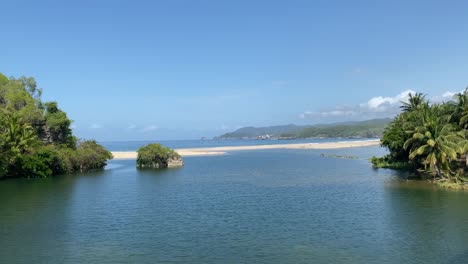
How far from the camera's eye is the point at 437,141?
189 feet

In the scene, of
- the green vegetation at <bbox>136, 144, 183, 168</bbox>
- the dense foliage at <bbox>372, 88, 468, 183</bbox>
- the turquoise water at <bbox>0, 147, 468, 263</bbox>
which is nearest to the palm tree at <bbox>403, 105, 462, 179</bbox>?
the dense foliage at <bbox>372, 88, 468, 183</bbox>

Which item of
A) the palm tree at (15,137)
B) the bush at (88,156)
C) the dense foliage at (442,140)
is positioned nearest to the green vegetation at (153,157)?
the bush at (88,156)

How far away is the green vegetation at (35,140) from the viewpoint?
80.7 meters

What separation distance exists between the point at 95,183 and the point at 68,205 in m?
24.0

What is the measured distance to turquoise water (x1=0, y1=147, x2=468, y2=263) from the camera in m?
30.1

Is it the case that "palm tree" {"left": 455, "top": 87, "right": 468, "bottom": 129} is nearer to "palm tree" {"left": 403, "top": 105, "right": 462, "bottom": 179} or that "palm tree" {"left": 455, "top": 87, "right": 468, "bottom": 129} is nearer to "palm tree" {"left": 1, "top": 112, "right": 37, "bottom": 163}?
"palm tree" {"left": 403, "top": 105, "right": 462, "bottom": 179}

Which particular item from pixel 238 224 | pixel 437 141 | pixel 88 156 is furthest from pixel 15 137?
pixel 437 141

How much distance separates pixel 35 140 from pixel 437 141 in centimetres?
8161

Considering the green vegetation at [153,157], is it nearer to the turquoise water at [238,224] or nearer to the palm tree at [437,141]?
the turquoise water at [238,224]

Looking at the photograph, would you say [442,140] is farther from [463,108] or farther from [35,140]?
[35,140]

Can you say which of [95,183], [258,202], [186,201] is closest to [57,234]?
[186,201]

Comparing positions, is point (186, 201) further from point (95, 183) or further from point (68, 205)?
point (95, 183)

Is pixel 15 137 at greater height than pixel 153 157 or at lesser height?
greater

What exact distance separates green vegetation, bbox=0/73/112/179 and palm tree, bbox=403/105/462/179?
240ft
